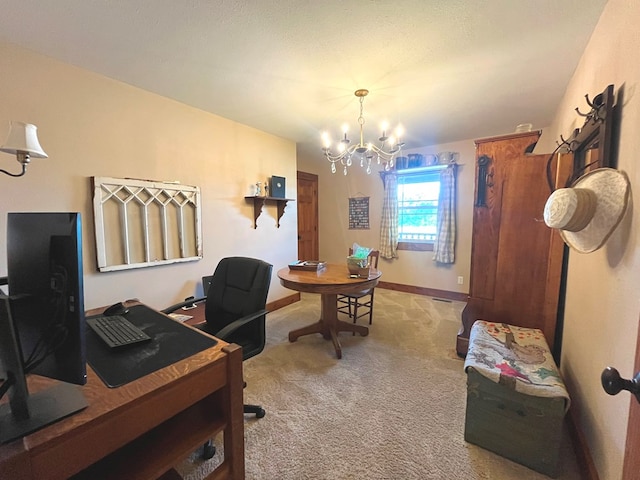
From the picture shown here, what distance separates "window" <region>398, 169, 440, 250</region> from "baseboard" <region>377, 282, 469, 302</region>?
0.66 m

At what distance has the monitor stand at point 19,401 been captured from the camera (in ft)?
2.15

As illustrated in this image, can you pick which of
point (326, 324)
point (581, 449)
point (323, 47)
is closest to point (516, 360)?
point (581, 449)

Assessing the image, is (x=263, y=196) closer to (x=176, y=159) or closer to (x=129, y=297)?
(x=176, y=159)

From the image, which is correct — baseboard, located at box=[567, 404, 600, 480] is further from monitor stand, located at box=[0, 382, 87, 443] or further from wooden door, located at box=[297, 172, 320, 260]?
wooden door, located at box=[297, 172, 320, 260]

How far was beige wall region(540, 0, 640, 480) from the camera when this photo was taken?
1038 millimetres

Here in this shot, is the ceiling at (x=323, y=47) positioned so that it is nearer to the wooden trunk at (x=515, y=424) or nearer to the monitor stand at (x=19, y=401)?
the monitor stand at (x=19, y=401)

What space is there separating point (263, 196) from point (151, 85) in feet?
4.98

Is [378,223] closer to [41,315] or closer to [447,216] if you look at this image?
[447,216]

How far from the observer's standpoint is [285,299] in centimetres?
390

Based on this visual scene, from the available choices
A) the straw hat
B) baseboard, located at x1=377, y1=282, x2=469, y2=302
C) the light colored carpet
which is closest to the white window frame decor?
the light colored carpet

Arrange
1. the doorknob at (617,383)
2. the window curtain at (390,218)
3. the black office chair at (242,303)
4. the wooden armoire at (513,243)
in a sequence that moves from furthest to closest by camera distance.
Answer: the window curtain at (390,218) → the wooden armoire at (513,243) → the black office chair at (242,303) → the doorknob at (617,383)

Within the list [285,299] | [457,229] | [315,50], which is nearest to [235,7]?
[315,50]

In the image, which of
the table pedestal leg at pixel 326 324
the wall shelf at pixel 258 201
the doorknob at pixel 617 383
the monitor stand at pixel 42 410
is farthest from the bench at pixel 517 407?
the wall shelf at pixel 258 201

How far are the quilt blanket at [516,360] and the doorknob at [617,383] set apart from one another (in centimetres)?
88
